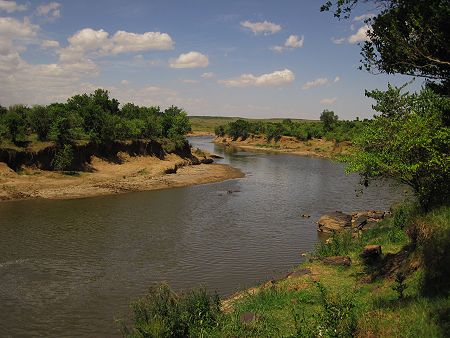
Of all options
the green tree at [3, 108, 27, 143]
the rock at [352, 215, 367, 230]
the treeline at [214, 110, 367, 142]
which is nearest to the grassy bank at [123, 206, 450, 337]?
the rock at [352, 215, 367, 230]

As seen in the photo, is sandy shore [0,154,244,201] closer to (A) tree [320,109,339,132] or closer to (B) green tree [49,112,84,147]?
(B) green tree [49,112,84,147]

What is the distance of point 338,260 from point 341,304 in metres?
7.98

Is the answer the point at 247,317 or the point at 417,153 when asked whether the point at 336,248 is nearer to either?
the point at 417,153

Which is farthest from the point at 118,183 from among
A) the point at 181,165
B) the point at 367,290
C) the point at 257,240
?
the point at 367,290

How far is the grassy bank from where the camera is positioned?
41.5 ft

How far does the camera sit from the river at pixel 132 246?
20.3 meters

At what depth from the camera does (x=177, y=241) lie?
31.6m

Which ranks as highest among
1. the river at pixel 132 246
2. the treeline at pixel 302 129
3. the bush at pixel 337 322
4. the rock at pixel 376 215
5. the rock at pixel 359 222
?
the treeline at pixel 302 129

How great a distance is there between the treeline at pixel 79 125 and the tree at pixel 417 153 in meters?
44.6

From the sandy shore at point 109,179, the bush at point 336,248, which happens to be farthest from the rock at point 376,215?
the sandy shore at point 109,179

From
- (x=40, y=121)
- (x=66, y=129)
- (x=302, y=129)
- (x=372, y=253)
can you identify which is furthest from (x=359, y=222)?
(x=302, y=129)

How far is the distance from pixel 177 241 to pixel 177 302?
51.9ft

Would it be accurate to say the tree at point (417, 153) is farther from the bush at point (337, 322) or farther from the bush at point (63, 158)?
the bush at point (63, 158)

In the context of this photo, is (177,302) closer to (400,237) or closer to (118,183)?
(400,237)
